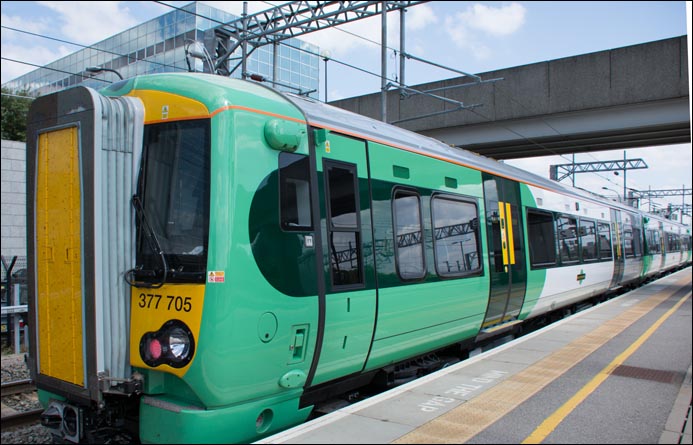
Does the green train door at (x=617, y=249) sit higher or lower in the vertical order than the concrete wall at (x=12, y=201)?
lower

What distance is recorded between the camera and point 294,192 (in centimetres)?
460

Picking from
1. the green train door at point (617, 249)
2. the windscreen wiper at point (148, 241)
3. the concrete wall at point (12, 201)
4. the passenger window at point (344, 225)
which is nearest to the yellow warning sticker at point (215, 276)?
the windscreen wiper at point (148, 241)

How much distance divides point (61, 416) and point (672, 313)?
11149mm

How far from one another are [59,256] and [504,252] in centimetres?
626

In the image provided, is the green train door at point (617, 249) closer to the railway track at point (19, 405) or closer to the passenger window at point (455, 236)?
the passenger window at point (455, 236)

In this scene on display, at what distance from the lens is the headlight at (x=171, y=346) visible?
4.00 m

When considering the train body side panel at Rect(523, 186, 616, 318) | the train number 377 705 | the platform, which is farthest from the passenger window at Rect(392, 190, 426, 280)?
the train body side panel at Rect(523, 186, 616, 318)

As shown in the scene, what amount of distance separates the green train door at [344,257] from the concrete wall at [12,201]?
531 inches

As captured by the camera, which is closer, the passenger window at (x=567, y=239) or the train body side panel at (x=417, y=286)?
the train body side panel at (x=417, y=286)

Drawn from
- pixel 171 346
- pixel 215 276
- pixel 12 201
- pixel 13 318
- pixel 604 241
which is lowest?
pixel 13 318

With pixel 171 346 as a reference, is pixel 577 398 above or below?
below

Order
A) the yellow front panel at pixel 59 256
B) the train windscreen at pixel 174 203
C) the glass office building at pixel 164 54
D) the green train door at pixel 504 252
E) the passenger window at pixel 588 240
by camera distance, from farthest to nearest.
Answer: the glass office building at pixel 164 54 < the passenger window at pixel 588 240 < the green train door at pixel 504 252 < the yellow front panel at pixel 59 256 < the train windscreen at pixel 174 203

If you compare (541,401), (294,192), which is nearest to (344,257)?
(294,192)

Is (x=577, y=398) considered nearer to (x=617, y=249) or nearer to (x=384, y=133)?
(x=384, y=133)
